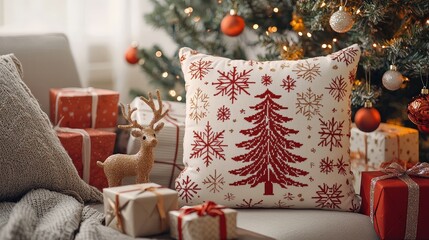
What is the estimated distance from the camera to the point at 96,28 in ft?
9.82

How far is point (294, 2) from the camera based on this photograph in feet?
8.24

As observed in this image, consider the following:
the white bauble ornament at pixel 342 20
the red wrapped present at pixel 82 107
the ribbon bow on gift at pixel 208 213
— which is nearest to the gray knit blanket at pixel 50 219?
the ribbon bow on gift at pixel 208 213

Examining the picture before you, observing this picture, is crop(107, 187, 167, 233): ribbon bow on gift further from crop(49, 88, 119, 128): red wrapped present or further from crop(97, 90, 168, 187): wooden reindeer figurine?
crop(49, 88, 119, 128): red wrapped present

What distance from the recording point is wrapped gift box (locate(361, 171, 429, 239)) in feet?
5.87

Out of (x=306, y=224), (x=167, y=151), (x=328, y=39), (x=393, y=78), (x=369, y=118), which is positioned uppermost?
(x=328, y=39)

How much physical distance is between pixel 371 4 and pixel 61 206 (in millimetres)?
1023

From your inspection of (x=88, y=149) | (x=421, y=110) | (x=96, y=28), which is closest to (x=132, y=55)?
(x=96, y=28)

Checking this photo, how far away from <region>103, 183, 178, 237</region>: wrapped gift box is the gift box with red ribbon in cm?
4

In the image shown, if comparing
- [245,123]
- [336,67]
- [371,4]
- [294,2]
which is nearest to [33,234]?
[245,123]

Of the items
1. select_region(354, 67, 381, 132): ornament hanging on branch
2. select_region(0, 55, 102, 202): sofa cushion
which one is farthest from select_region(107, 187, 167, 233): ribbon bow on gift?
select_region(354, 67, 381, 132): ornament hanging on branch

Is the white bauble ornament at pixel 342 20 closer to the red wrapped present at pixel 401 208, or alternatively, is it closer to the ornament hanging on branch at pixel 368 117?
the ornament hanging on branch at pixel 368 117

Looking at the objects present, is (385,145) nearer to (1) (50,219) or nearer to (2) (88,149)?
(2) (88,149)

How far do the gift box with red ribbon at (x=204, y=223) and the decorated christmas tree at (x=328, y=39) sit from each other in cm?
46

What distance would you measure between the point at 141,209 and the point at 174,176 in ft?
1.95
